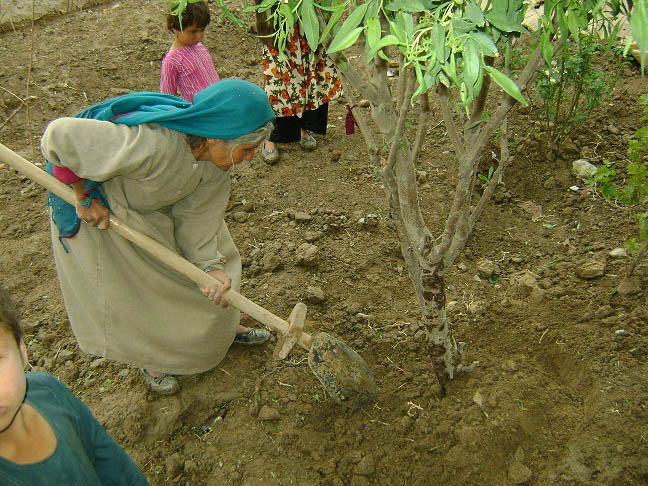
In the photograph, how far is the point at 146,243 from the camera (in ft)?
7.29

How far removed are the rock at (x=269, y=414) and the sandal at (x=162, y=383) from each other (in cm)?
44

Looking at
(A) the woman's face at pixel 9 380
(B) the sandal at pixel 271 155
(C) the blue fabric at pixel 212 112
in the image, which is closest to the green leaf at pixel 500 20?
(C) the blue fabric at pixel 212 112

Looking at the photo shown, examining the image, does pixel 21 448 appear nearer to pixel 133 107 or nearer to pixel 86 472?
pixel 86 472

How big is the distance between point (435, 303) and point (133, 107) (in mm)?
Result: 1386

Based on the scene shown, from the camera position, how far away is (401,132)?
5.99ft

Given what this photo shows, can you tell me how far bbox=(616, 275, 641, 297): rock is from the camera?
273cm

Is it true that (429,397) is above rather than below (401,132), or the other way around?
below

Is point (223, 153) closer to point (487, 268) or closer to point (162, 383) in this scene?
point (162, 383)

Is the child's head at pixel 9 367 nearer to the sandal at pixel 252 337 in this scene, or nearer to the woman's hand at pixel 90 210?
the woman's hand at pixel 90 210

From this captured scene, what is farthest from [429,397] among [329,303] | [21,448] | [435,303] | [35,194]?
[35,194]

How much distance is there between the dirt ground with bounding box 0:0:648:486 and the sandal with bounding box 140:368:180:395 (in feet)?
0.12

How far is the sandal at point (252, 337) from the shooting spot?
2.85 m

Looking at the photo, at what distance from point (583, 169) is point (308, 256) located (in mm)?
1911

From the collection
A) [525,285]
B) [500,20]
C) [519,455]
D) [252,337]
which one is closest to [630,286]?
[525,285]
